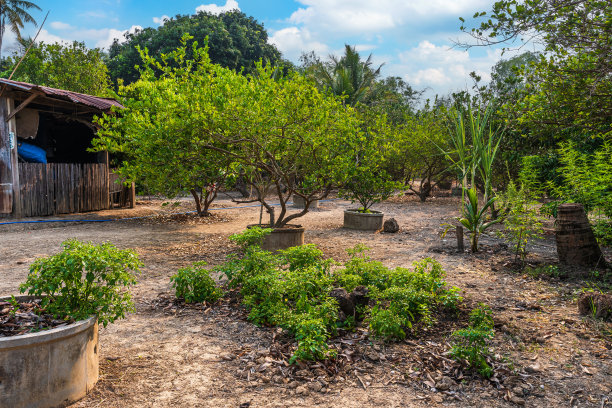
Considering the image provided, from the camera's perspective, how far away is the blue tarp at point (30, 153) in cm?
1242

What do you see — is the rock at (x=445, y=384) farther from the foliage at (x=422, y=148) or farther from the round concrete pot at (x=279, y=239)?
the foliage at (x=422, y=148)

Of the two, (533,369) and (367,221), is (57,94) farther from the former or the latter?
(533,369)

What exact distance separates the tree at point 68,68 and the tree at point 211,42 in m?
4.76

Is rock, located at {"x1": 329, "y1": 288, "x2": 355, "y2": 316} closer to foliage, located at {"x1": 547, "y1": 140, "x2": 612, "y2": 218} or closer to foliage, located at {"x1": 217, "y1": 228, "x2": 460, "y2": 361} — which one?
foliage, located at {"x1": 217, "y1": 228, "x2": 460, "y2": 361}

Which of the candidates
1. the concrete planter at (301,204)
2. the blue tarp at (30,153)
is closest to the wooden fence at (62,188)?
the blue tarp at (30,153)

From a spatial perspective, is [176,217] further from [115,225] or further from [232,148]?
[232,148]

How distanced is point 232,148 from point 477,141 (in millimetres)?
4261

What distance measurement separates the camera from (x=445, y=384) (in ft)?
10.3

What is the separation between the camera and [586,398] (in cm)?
299

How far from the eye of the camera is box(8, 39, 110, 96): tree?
2091 cm

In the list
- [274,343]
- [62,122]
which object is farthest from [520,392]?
[62,122]

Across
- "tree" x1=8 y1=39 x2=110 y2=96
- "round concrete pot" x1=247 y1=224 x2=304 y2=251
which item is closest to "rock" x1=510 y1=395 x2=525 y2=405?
"round concrete pot" x1=247 y1=224 x2=304 y2=251

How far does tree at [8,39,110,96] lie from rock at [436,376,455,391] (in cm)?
2135

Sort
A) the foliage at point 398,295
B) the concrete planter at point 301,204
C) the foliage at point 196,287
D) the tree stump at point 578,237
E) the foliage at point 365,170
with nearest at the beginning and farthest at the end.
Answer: the foliage at point 398,295 < the foliage at point 196,287 < the tree stump at point 578,237 < the foliage at point 365,170 < the concrete planter at point 301,204
